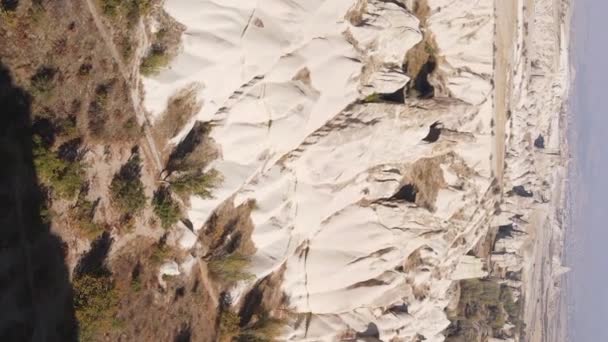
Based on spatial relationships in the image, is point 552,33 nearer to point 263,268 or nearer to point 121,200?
point 263,268

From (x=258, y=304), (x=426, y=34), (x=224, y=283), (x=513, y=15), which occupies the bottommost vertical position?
(x=258, y=304)

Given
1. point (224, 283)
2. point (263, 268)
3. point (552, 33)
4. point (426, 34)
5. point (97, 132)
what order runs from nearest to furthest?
point (97, 132) < point (224, 283) < point (263, 268) < point (426, 34) < point (552, 33)

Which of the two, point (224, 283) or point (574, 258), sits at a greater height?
point (224, 283)

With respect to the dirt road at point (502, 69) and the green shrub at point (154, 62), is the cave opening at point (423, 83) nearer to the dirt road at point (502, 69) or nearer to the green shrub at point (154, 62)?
the dirt road at point (502, 69)

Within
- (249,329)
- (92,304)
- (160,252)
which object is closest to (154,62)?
(160,252)

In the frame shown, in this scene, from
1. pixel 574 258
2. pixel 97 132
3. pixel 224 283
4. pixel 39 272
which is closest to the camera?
pixel 39 272

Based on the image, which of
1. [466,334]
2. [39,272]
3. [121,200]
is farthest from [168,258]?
[466,334]

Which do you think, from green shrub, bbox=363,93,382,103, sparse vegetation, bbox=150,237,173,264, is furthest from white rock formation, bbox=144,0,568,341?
sparse vegetation, bbox=150,237,173,264

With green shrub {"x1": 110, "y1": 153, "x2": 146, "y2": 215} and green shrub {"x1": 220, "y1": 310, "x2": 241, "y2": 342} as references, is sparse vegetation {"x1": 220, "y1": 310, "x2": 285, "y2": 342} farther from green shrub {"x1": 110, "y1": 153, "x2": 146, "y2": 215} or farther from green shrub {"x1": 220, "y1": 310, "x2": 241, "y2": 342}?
green shrub {"x1": 110, "y1": 153, "x2": 146, "y2": 215}
